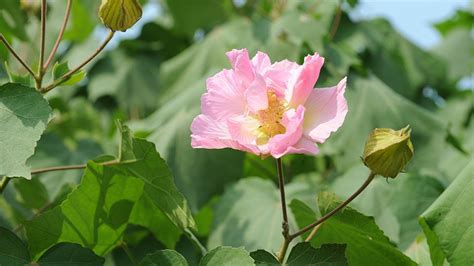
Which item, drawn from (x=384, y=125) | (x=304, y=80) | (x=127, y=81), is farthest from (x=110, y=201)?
(x=127, y=81)

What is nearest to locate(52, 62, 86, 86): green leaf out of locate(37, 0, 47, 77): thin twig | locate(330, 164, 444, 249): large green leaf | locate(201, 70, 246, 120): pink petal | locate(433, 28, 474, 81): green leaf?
locate(37, 0, 47, 77): thin twig

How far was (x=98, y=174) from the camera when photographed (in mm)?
1086

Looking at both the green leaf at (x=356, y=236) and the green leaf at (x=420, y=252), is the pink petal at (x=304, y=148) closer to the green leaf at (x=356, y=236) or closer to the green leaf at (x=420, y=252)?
the green leaf at (x=356, y=236)

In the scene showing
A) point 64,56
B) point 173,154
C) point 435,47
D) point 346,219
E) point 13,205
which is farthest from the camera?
point 435,47

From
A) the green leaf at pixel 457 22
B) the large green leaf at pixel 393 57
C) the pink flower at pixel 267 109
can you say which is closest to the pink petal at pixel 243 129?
the pink flower at pixel 267 109

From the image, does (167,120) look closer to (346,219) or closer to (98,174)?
(98,174)

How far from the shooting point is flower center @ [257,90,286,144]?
3.09ft

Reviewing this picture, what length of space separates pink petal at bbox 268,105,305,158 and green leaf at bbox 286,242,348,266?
123mm

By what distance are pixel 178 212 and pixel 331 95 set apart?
9.3 inches

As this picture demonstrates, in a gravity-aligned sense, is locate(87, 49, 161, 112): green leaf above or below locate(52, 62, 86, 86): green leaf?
below

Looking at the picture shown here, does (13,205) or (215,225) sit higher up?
(13,205)

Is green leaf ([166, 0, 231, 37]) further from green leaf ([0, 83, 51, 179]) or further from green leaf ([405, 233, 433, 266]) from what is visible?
green leaf ([0, 83, 51, 179])

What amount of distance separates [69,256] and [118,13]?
0.98 feet

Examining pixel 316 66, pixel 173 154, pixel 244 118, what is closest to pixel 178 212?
pixel 244 118
